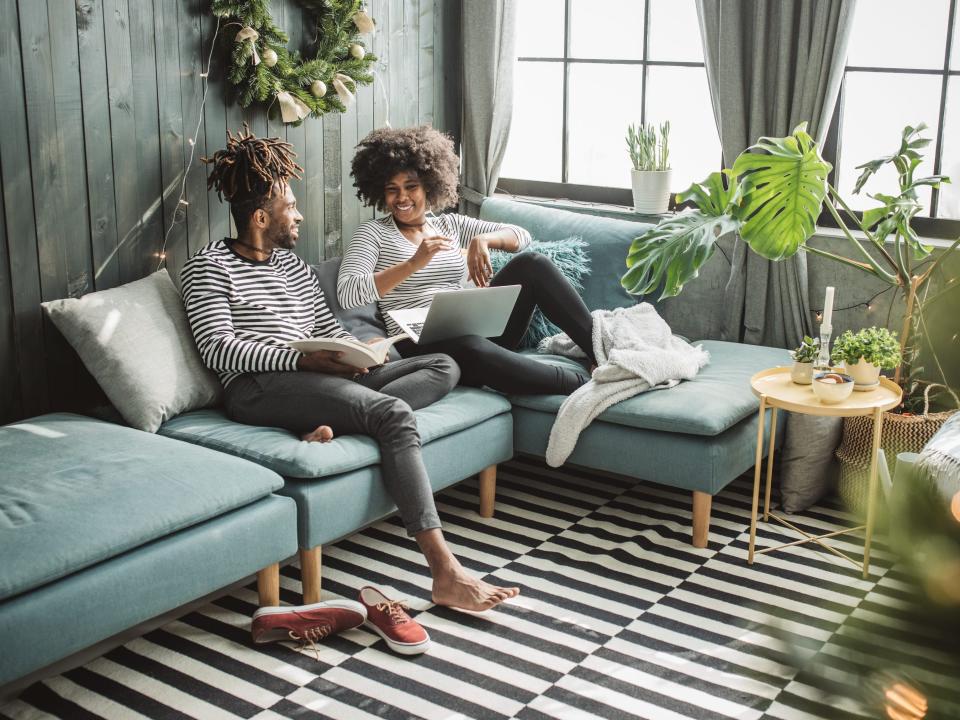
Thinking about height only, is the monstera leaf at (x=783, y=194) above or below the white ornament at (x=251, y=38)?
below

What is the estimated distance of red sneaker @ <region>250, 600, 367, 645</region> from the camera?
242 centimetres

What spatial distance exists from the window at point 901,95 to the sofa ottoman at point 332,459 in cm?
165

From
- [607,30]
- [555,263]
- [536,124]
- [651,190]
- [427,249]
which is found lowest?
[555,263]

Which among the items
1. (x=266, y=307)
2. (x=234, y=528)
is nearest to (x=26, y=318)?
(x=266, y=307)

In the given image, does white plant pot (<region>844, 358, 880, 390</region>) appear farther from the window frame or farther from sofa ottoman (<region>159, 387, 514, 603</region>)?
sofa ottoman (<region>159, 387, 514, 603</region>)

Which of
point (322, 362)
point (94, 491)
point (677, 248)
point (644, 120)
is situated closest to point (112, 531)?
point (94, 491)

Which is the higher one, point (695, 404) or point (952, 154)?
point (952, 154)

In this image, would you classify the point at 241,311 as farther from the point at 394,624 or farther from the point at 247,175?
the point at 394,624

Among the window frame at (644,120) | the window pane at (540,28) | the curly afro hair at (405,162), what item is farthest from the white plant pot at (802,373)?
the window pane at (540,28)

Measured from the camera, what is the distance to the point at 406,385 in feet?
9.67

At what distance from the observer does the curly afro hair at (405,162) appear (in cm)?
343

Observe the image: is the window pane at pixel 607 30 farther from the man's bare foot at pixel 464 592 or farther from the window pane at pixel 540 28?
the man's bare foot at pixel 464 592

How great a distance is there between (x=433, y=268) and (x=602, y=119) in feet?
4.23

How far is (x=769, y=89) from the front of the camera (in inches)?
143
